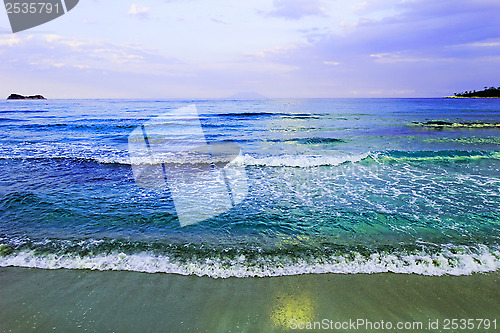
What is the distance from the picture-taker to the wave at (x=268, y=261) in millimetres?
4457

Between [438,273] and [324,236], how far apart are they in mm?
1974

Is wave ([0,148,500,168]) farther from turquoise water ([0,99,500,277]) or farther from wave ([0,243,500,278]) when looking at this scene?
wave ([0,243,500,278])

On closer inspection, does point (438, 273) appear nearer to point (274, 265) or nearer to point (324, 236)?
point (324, 236)

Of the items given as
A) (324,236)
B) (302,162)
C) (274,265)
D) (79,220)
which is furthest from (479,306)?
(302,162)

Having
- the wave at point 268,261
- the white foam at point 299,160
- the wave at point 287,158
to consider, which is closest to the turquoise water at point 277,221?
the wave at point 268,261

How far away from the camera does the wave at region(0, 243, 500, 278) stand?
446 centimetres

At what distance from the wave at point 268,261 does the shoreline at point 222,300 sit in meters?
0.14

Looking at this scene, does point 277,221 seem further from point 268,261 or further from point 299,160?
point 299,160

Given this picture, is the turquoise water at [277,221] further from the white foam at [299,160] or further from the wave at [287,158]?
the wave at [287,158]

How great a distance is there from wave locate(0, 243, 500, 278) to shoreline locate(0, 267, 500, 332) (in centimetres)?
14

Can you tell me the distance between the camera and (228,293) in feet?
A: 13.1

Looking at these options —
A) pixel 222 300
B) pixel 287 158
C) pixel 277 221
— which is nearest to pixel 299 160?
pixel 287 158

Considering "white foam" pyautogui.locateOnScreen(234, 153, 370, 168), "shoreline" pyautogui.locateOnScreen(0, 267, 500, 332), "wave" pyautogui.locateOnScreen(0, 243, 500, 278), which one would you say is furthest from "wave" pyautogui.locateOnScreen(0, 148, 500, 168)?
"shoreline" pyautogui.locateOnScreen(0, 267, 500, 332)

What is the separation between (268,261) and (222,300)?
1.16m
